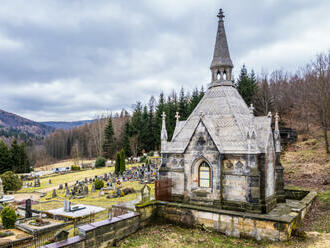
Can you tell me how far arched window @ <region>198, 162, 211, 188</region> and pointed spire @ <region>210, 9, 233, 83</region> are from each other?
6.52 metres

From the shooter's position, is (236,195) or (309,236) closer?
(309,236)

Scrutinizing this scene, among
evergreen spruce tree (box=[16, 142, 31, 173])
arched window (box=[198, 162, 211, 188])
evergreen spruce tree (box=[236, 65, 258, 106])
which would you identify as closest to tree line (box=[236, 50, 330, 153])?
evergreen spruce tree (box=[236, 65, 258, 106])

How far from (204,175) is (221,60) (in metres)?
8.30

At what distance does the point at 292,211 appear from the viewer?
1312 centimetres

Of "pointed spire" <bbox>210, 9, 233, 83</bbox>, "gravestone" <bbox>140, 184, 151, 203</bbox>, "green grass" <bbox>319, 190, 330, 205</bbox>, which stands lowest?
"green grass" <bbox>319, 190, 330, 205</bbox>

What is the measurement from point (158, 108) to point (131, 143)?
1302cm

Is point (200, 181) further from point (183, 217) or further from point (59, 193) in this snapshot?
point (59, 193)

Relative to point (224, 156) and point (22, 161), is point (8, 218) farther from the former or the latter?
point (22, 161)

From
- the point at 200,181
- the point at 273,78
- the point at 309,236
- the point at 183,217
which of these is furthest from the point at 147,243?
the point at 273,78

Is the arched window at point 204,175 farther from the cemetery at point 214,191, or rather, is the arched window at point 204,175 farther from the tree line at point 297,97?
the tree line at point 297,97

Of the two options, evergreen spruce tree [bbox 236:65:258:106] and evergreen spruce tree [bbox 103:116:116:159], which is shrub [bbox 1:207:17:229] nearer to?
evergreen spruce tree [bbox 236:65:258:106]

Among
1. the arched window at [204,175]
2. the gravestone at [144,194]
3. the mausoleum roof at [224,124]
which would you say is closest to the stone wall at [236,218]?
the gravestone at [144,194]

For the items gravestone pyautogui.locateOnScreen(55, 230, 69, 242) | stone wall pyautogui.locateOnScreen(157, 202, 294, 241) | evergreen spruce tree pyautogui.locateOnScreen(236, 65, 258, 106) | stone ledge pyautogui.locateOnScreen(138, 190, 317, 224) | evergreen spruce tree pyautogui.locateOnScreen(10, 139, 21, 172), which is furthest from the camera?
evergreen spruce tree pyautogui.locateOnScreen(10, 139, 21, 172)

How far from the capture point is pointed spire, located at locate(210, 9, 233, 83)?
16.7m
